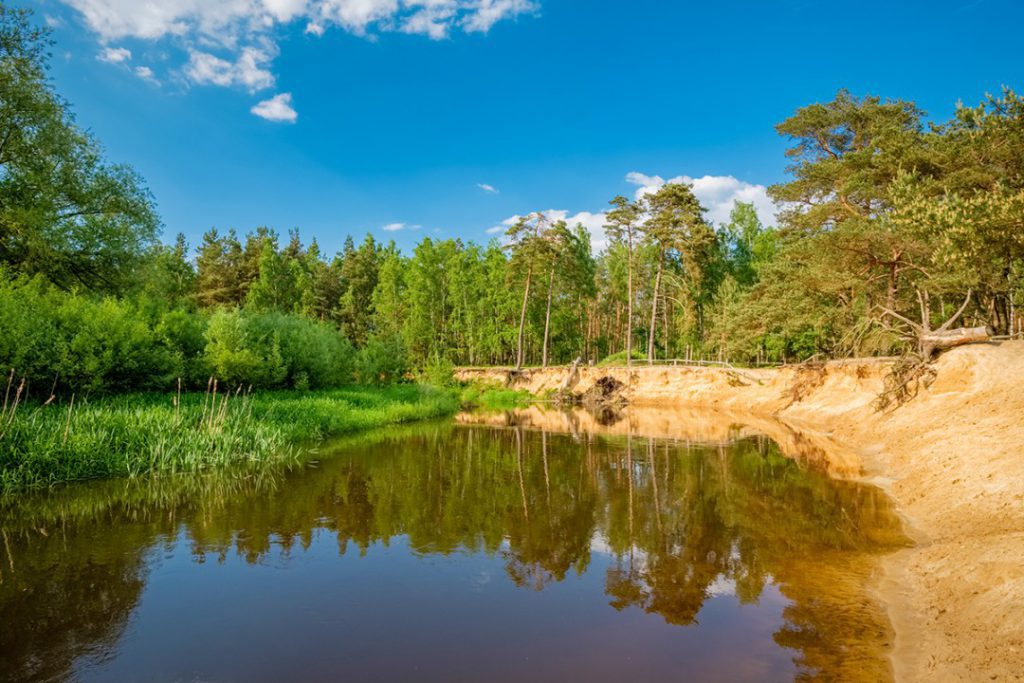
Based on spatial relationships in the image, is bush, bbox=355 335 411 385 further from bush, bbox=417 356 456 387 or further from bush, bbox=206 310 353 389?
bush, bbox=417 356 456 387

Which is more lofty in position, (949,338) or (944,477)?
(949,338)

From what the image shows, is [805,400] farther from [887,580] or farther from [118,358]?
[118,358]

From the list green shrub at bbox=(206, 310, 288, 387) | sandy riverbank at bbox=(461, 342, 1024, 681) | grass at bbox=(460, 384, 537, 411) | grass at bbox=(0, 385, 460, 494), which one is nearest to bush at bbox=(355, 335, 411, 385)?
grass at bbox=(460, 384, 537, 411)

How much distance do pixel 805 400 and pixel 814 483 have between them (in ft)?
58.9

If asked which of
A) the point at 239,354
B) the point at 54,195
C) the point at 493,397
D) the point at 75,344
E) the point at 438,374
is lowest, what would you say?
the point at 493,397

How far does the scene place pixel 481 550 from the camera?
32.3 feet

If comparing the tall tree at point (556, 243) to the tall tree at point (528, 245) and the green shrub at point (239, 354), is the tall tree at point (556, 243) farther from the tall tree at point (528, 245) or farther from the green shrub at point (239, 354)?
the green shrub at point (239, 354)

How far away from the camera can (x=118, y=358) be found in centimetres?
1883

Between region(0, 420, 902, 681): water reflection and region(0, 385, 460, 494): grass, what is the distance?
0.99m

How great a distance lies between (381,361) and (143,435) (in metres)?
21.8

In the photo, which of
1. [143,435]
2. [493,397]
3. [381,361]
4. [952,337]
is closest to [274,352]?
[143,435]

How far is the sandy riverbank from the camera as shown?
5.62 meters

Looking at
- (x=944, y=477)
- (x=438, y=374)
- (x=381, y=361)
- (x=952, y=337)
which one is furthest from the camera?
(x=438, y=374)

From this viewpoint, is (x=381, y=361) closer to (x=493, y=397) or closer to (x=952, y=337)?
(x=493, y=397)
